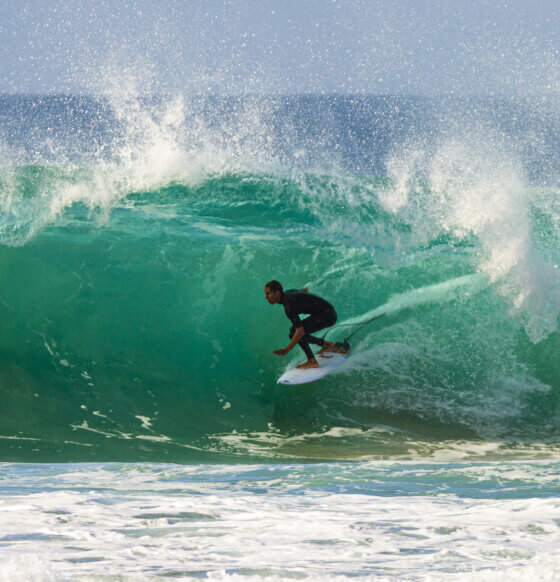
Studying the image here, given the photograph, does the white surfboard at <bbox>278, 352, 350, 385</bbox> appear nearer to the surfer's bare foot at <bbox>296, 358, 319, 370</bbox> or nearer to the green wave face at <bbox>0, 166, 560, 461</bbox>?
the surfer's bare foot at <bbox>296, 358, 319, 370</bbox>

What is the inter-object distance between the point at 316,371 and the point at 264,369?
91 cm

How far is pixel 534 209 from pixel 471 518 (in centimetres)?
551

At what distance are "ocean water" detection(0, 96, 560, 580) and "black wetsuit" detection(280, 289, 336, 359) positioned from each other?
2.27 ft

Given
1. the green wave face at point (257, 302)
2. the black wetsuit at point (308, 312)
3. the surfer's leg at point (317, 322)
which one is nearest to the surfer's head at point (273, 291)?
the black wetsuit at point (308, 312)

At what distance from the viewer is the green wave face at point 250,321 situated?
592 cm

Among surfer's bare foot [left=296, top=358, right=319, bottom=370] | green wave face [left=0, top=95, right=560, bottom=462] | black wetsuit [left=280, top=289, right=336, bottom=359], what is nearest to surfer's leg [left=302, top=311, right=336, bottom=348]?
black wetsuit [left=280, top=289, right=336, bottom=359]

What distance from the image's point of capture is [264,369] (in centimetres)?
672

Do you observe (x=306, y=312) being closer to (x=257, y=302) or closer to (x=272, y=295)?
(x=272, y=295)

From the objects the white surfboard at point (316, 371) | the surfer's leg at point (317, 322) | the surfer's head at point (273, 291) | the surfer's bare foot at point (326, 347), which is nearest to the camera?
the surfer's head at point (273, 291)

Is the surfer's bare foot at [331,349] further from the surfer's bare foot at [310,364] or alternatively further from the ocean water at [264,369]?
the ocean water at [264,369]

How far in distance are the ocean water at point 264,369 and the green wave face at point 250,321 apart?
3 cm

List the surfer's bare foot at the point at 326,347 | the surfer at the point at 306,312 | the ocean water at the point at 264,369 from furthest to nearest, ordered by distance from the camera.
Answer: the surfer's bare foot at the point at 326,347, the surfer at the point at 306,312, the ocean water at the point at 264,369

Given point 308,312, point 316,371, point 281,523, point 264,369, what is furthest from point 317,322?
point 281,523

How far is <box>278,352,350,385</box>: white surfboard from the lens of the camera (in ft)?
19.5
